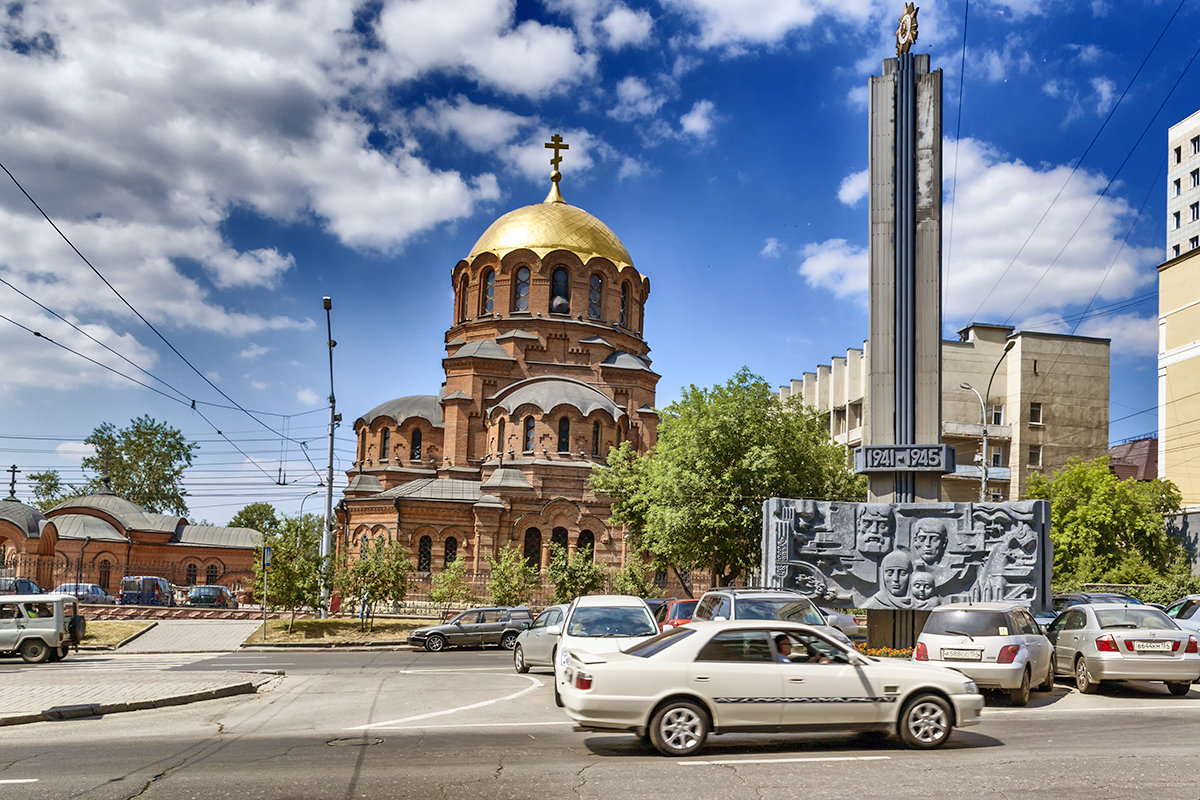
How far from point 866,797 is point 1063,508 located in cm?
3354

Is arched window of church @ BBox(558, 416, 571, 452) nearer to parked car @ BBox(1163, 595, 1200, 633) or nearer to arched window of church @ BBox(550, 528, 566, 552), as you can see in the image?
arched window of church @ BBox(550, 528, 566, 552)

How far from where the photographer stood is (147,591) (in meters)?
46.5

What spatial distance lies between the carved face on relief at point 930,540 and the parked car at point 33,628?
19.2 m

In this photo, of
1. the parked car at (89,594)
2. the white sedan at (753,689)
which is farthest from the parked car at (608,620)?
the parked car at (89,594)

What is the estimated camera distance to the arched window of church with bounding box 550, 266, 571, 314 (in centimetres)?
5428

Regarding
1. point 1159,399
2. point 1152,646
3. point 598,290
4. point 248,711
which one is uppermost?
point 598,290

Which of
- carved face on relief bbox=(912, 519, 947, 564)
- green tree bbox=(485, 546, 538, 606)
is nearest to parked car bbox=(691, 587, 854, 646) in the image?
carved face on relief bbox=(912, 519, 947, 564)

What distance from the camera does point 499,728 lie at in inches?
460

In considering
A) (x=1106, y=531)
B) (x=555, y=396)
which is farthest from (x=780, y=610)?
(x=555, y=396)

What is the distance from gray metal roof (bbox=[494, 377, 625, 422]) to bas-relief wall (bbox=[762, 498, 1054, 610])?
94.2ft

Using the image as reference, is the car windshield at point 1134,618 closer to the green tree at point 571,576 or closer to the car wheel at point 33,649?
the car wheel at point 33,649

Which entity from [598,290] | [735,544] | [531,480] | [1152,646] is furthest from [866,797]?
[598,290]

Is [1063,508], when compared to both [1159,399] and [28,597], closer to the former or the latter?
[1159,399]

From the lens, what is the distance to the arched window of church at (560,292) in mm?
54281
